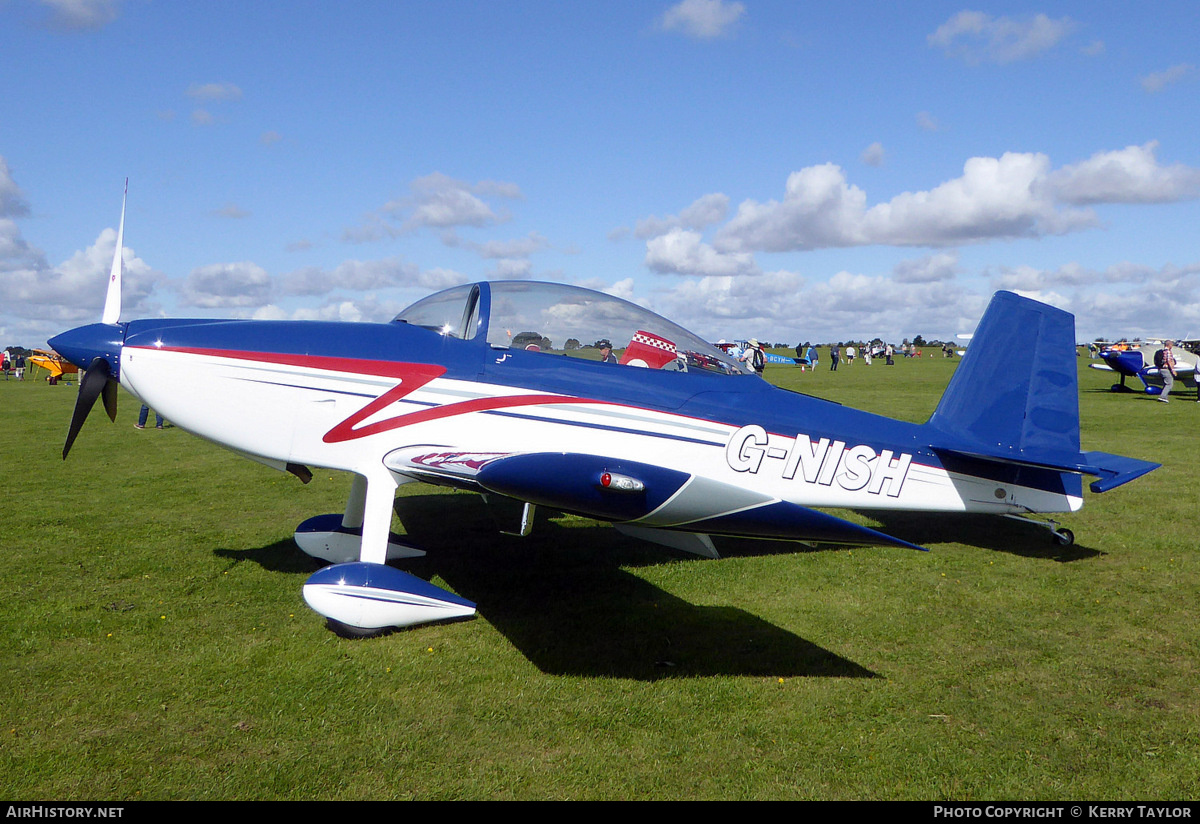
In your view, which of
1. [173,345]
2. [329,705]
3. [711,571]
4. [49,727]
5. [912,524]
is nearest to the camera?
[49,727]

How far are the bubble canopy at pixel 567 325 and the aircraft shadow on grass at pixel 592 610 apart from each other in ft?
5.57

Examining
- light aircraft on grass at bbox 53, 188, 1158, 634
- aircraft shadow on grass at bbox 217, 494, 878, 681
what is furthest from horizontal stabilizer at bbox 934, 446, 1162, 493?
aircraft shadow on grass at bbox 217, 494, 878, 681

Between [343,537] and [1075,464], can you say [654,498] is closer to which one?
[343,537]

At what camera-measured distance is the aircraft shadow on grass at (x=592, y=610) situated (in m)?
4.21

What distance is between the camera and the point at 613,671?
4.11 metres

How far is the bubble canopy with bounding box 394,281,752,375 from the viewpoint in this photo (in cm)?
500

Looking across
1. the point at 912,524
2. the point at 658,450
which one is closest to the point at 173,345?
the point at 658,450

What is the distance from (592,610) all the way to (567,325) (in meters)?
1.95

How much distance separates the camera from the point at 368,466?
191 inches

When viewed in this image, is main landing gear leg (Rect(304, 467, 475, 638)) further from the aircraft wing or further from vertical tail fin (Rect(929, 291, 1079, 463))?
vertical tail fin (Rect(929, 291, 1079, 463))

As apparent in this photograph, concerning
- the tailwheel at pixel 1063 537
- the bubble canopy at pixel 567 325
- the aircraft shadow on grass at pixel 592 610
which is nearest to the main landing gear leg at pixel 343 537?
the aircraft shadow on grass at pixel 592 610

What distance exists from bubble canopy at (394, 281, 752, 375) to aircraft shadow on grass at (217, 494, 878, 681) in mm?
1698

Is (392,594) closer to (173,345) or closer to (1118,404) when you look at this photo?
(173,345)

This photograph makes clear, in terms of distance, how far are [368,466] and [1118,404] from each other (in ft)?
70.3
